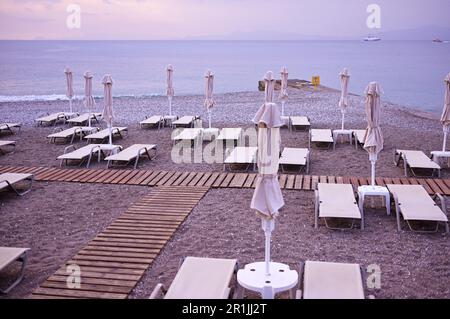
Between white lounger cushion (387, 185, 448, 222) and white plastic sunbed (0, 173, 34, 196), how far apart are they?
701 cm

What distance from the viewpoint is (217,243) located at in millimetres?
6656

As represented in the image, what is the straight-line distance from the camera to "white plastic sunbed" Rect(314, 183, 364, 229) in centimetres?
702

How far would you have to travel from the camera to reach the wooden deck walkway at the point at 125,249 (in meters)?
5.22

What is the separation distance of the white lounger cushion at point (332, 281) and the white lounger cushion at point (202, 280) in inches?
32.7

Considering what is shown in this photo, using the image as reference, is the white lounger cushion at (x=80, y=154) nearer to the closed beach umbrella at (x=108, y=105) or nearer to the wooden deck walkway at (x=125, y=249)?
the closed beach umbrella at (x=108, y=105)

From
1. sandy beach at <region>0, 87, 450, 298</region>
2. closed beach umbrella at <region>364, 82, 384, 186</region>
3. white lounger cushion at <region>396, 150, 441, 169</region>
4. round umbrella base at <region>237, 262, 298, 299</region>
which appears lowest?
sandy beach at <region>0, 87, 450, 298</region>

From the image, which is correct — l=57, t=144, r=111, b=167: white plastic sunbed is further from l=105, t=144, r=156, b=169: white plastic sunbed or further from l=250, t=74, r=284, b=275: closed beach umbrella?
l=250, t=74, r=284, b=275: closed beach umbrella

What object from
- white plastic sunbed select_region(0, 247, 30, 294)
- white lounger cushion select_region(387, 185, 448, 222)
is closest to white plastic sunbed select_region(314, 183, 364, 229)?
white lounger cushion select_region(387, 185, 448, 222)

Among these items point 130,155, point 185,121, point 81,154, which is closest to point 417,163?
point 130,155

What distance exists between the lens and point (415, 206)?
289 inches

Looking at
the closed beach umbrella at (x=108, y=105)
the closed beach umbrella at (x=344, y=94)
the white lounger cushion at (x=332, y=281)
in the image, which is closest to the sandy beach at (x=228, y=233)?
the white lounger cushion at (x=332, y=281)

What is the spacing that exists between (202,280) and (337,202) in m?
3.50

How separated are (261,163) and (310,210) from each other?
3644mm
